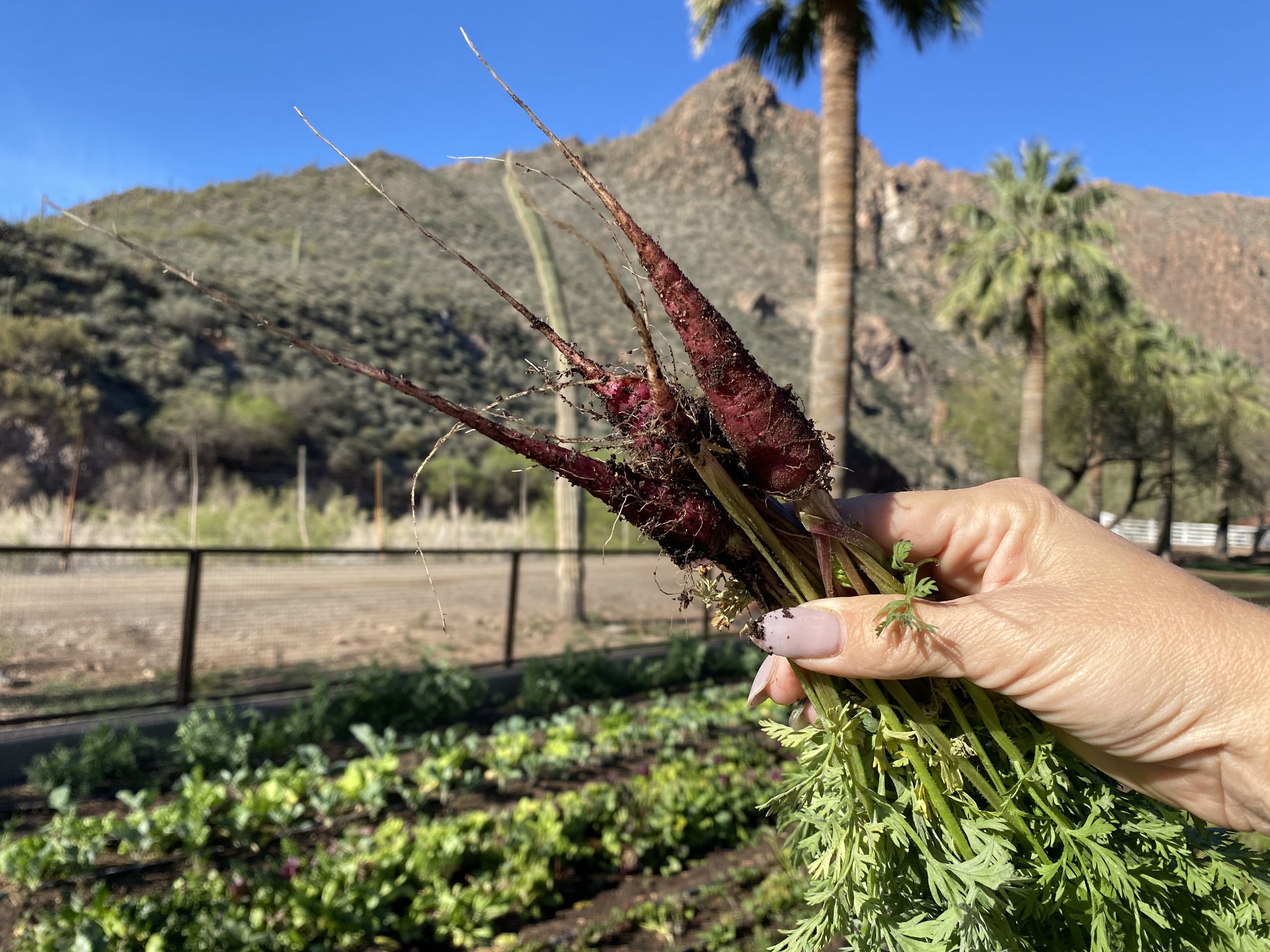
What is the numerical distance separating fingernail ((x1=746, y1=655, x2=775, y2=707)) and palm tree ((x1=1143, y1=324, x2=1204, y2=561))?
3194 centimetres

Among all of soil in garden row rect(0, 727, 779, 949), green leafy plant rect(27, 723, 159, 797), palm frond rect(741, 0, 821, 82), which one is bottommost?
soil in garden row rect(0, 727, 779, 949)

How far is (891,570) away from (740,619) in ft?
1.62

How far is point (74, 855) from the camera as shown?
11.9 ft

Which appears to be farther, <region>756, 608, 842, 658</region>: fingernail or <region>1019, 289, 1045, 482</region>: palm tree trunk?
<region>1019, 289, 1045, 482</region>: palm tree trunk

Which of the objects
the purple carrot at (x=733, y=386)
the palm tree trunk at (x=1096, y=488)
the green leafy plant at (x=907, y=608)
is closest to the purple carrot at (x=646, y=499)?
the purple carrot at (x=733, y=386)

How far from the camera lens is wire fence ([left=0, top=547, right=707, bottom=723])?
6535 millimetres

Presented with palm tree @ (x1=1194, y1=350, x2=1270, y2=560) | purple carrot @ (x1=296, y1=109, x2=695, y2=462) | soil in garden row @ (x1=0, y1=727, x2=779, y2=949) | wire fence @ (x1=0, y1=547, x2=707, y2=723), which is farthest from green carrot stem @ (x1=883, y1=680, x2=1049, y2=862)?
palm tree @ (x1=1194, y1=350, x2=1270, y2=560)

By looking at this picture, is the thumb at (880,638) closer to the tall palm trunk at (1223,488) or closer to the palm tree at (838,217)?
the palm tree at (838,217)

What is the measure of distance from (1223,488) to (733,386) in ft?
135

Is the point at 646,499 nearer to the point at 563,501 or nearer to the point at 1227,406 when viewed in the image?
the point at 563,501

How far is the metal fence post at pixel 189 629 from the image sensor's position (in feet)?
20.1

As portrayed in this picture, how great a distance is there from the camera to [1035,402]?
21.2 metres

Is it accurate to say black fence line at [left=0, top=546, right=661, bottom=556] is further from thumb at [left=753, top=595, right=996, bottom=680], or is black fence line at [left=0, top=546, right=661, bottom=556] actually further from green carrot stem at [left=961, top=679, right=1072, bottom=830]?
green carrot stem at [left=961, top=679, right=1072, bottom=830]

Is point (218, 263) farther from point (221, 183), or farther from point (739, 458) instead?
point (739, 458)
